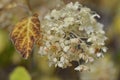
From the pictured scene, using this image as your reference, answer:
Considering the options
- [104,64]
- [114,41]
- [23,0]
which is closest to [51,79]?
[104,64]

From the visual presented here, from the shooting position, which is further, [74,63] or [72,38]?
[74,63]

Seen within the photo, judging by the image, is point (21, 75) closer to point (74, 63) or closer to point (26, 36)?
point (26, 36)

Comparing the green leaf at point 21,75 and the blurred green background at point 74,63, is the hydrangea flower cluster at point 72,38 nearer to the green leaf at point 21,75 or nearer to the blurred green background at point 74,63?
the green leaf at point 21,75

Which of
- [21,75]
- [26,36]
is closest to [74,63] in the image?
[21,75]

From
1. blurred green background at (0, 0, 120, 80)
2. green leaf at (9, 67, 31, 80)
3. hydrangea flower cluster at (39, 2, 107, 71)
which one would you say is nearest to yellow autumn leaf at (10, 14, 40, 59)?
hydrangea flower cluster at (39, 2, 107, 71)

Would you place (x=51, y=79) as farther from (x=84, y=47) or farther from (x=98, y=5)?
(x=84, y=47)

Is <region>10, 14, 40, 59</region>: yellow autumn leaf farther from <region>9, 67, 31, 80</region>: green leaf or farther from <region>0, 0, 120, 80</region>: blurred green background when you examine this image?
<region>0, 0, 120, 80</region>: blurred green background

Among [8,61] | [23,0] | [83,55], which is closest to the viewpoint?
[83,55]
